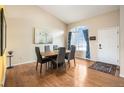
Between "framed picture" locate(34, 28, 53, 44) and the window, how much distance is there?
171 cm

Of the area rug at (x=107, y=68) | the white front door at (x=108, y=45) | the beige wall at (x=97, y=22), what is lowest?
the area rug at (x=107, y=68)

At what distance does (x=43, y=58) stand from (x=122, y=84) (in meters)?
2.74

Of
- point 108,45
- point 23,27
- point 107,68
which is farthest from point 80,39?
point 23,27

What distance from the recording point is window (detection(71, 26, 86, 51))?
689 centimetres

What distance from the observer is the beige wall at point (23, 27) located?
493 cm

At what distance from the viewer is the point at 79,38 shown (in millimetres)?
7152

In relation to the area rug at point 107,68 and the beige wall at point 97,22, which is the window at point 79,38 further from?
the area rug at point 107,68

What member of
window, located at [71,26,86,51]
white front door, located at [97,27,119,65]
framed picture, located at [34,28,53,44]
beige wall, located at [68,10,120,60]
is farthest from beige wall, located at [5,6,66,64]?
white front door, located at [97,27,119,65]

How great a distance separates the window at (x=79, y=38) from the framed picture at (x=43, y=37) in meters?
1.71

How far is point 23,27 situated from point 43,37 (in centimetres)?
133

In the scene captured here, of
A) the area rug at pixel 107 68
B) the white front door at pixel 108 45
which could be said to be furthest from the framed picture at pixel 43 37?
the area rug at pixel 107 68

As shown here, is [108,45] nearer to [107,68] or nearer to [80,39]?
[107,68]

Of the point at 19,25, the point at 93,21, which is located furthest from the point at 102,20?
the point at 19,25

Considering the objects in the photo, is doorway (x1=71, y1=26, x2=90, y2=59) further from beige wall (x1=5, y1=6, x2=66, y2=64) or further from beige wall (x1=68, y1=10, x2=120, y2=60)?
beige wall (x1=5, y1=6, x2=66, y2=64)
